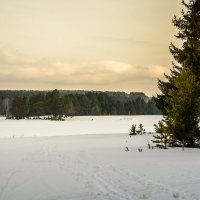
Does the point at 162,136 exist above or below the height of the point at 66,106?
below

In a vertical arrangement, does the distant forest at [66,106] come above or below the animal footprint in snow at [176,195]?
above

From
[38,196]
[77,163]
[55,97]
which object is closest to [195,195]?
[38,196]

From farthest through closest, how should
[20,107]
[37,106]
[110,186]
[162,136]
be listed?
1. [20,107]
2. [37,106]
3. [162,136]
4. [110,186]

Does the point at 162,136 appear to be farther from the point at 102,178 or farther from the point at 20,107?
the point at 20,107

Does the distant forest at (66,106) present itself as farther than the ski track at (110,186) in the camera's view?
Yes

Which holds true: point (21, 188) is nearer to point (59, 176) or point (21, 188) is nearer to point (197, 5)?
point (59, 176)

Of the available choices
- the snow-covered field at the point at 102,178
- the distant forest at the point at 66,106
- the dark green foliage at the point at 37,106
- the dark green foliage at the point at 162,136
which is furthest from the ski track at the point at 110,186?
the dark green foliage at the point at 37,106

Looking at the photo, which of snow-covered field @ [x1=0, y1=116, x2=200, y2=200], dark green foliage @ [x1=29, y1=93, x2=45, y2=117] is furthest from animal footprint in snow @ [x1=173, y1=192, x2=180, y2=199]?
dark green foliage @ [x1=29, y1=93, x2=45, y2=117]

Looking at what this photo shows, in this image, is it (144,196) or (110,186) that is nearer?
(144,196)

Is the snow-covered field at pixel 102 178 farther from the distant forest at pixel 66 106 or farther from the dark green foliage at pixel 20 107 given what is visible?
the dark green foliage at pixel 20 107

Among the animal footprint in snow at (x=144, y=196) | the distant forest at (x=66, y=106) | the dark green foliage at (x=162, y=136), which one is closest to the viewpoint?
the animal footprint in snow at (x=144, y=196)

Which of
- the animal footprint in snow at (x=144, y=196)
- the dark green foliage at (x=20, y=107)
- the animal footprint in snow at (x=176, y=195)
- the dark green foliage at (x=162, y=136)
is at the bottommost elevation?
the animal footprint in snow at (x=144, y=196)

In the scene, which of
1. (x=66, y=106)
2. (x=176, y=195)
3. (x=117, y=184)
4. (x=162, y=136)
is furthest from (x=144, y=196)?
(x=66, y=106)

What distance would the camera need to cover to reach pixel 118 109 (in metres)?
181
